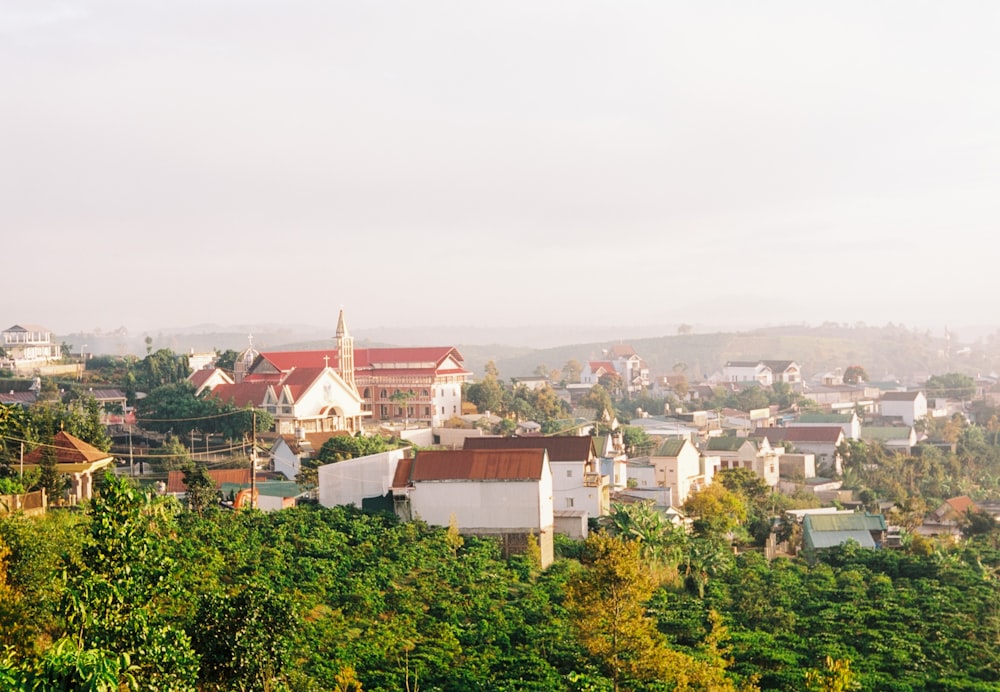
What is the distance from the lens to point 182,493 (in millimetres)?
29734

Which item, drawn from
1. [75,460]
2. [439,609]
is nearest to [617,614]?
[439,609]

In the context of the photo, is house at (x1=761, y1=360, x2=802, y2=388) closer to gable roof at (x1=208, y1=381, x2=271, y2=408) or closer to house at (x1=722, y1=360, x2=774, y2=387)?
house at (x1=722, y1=360, x2=774, y2=387)

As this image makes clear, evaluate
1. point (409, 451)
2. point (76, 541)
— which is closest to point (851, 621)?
point (409, 451)

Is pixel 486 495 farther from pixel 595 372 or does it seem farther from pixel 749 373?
pixel 749 373

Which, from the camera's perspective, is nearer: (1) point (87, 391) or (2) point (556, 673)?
(2) point (556, 673)

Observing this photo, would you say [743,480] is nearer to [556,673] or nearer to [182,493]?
[182,493]

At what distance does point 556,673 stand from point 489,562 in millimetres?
6615

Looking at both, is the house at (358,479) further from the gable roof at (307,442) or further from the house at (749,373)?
the house at (749,373)

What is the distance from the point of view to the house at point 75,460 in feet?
85.7

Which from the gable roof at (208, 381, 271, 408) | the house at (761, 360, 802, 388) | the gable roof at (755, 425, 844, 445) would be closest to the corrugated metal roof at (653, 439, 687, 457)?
the gable roof at (755, 425, 844, 445)

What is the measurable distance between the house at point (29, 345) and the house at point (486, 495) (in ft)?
120

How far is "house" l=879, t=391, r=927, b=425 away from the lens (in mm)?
68438

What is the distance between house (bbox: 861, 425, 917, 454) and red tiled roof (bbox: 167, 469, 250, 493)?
35.2m

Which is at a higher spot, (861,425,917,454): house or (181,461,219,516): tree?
(181,461,219,516): tree
